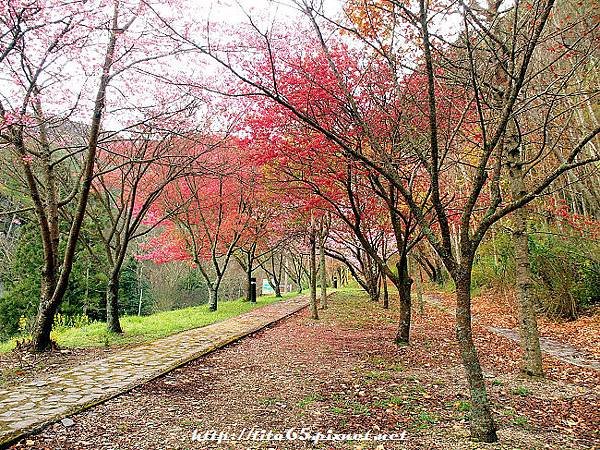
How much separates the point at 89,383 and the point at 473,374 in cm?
455

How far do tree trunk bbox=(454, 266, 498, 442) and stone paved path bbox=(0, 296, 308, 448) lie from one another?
146 inches

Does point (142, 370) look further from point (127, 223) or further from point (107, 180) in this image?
point (107, 180)

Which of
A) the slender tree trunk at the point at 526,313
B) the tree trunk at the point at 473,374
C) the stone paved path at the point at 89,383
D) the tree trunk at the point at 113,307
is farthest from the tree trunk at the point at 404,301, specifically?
the tree trunk at the point at 113,307

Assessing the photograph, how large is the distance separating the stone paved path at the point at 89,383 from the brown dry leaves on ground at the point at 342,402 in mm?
192

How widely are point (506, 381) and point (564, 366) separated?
1.48 meters

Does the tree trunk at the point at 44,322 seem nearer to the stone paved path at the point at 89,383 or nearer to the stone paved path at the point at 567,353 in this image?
the stone paved path at the point at 89,383

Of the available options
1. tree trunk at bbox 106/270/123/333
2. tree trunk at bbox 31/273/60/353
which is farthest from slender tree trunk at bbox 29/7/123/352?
tree trunk at bbox 106/270/123/333

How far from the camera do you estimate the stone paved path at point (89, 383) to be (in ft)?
14.2

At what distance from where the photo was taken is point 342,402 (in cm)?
495

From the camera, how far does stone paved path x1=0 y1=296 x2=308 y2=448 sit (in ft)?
14.2

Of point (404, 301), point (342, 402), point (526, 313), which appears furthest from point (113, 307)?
point (526, 313)

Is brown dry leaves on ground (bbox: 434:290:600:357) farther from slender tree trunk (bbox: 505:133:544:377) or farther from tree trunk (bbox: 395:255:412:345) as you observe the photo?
tree trunk (bbox: 395:255:412:345)

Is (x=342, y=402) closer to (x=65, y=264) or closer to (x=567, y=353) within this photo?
(x=567, y=353)

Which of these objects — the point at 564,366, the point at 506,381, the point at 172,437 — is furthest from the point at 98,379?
the point at 564,366
